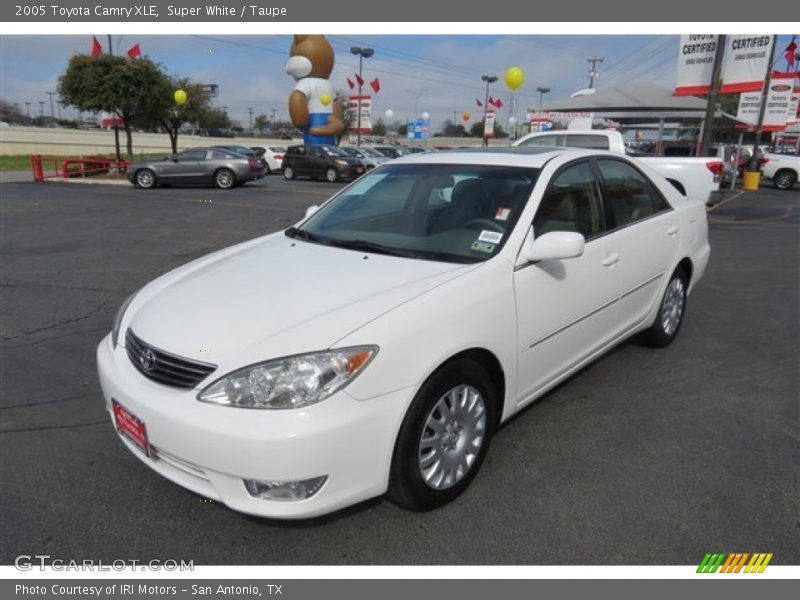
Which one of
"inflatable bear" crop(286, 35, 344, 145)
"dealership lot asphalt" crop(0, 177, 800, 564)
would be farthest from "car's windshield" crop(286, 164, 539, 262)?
"inflatable bear" crop(286, 35, 344, 145)

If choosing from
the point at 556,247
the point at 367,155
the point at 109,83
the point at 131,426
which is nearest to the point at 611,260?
the point at 556,247

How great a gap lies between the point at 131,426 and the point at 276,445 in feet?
2.75

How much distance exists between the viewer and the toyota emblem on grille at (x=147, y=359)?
8.27 feet

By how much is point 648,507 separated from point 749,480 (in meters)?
0.65

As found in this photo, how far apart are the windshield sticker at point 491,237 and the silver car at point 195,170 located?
18193mm

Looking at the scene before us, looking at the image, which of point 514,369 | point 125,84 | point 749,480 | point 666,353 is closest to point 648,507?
point 749,480

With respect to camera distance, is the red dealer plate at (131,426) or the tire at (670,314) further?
the tire at (670,314)

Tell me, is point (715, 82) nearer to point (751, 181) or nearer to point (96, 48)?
point (751, 181)

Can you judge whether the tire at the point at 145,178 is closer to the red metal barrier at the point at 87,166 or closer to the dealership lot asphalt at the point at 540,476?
the red metal barrier at the point at 87,166

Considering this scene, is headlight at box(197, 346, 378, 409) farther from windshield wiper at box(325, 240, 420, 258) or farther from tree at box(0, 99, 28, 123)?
tree at box(0, 99, 28, 123)

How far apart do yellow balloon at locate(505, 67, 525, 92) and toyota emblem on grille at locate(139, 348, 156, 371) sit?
69.4 feet

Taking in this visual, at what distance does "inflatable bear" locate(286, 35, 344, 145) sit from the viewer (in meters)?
29.1

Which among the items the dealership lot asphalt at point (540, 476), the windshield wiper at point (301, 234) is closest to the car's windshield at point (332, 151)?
the dealership lot asphalt at point (540, 476)

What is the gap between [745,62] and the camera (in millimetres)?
15773
